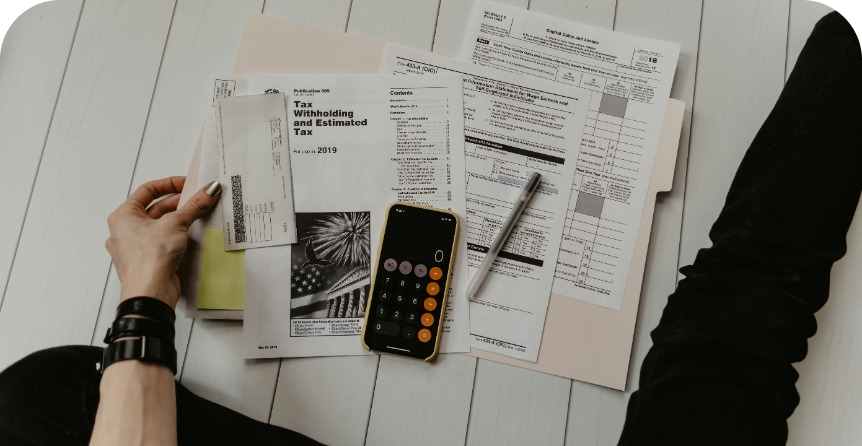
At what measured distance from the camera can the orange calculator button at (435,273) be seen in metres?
→ 0.65

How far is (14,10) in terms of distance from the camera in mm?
702

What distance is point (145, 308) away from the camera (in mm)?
573

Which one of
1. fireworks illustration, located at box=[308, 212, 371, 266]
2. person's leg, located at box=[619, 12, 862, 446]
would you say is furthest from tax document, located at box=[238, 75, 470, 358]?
person's leg, located at box=[619, 12, 862, 446]

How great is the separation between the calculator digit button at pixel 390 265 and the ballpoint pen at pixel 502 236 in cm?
8

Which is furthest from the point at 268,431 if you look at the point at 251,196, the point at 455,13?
the point at 455,13

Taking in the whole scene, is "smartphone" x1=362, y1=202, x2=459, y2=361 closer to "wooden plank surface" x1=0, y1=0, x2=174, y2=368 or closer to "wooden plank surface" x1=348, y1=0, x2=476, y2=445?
"wooden plank surface" x1=348, y1=0, x2=476, y2=445

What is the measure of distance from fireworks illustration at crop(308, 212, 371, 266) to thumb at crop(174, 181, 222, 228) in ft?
0.36

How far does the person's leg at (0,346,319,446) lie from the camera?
56 centimetres

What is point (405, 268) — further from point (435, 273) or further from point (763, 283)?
point (763, 283)

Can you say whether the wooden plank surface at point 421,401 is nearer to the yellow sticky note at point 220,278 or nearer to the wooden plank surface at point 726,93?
the yellow sticky note at point 220,278

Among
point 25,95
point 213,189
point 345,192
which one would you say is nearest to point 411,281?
point 345,192

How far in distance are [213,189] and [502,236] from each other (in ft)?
1.04

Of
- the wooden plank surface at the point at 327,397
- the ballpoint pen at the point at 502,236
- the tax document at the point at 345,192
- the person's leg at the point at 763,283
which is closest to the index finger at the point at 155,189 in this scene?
the tax document at the point at 345,192

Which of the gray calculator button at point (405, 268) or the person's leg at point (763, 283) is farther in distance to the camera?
the gray calculator button at point (405, 268)
